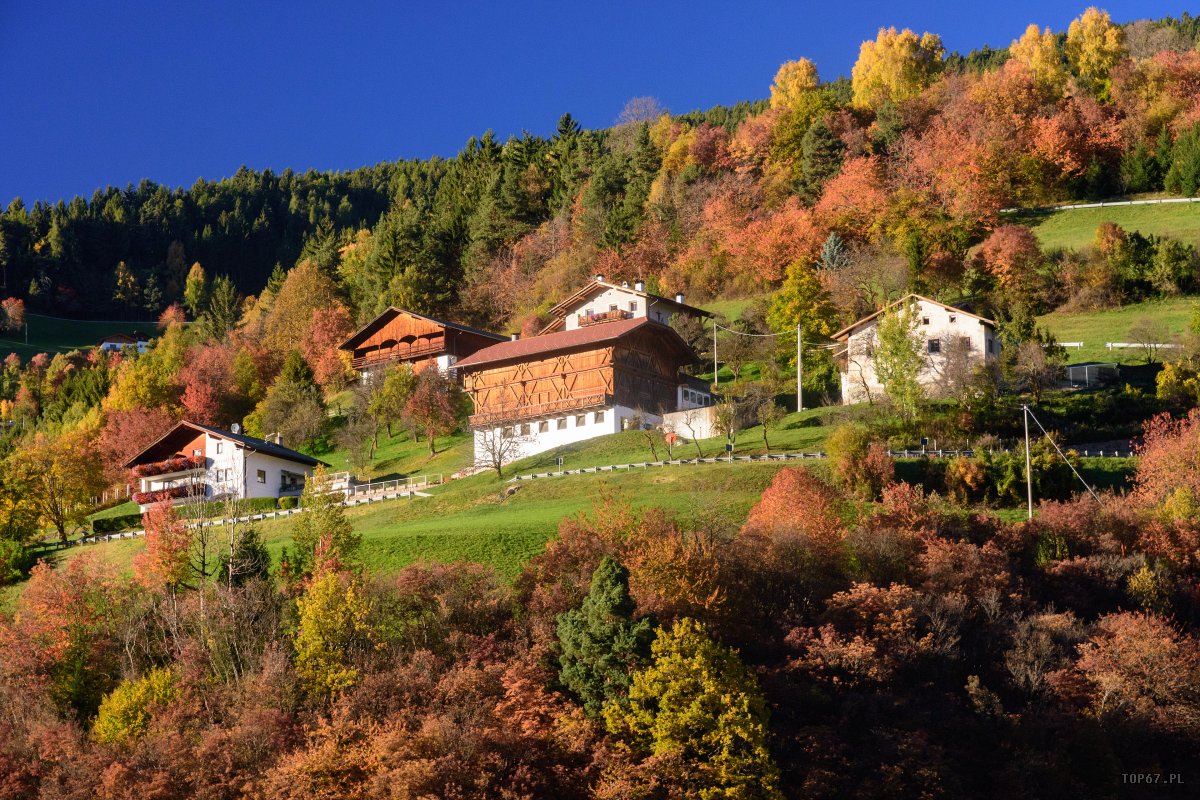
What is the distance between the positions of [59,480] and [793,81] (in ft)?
237

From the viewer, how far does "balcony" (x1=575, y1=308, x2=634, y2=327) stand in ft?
289

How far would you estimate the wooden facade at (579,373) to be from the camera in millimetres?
77688

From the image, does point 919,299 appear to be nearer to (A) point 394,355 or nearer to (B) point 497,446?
(B) point 497,446

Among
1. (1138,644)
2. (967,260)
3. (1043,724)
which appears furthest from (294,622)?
(967,260)

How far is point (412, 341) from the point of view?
96.9m

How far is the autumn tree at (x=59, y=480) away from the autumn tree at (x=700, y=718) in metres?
43.1

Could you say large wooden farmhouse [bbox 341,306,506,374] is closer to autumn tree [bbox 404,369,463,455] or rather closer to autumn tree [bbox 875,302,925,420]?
autumn tree [bbox 404,369,463,455]

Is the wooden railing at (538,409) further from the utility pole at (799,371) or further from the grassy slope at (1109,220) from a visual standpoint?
the grassy slope at (1109,220)

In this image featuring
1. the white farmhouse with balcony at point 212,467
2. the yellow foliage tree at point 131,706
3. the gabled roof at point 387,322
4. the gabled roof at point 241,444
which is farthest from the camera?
the gabled roof at point 387,322

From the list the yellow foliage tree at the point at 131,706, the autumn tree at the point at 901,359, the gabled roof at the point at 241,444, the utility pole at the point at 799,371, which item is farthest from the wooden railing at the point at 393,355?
the yellow foliage tree at the point at 131,706

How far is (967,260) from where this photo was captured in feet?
295

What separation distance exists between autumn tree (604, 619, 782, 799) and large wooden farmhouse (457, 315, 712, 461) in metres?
33.9

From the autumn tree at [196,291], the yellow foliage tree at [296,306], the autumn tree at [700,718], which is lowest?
the autumn tree at [700,718]

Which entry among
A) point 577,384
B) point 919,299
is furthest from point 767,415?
point 577,384
